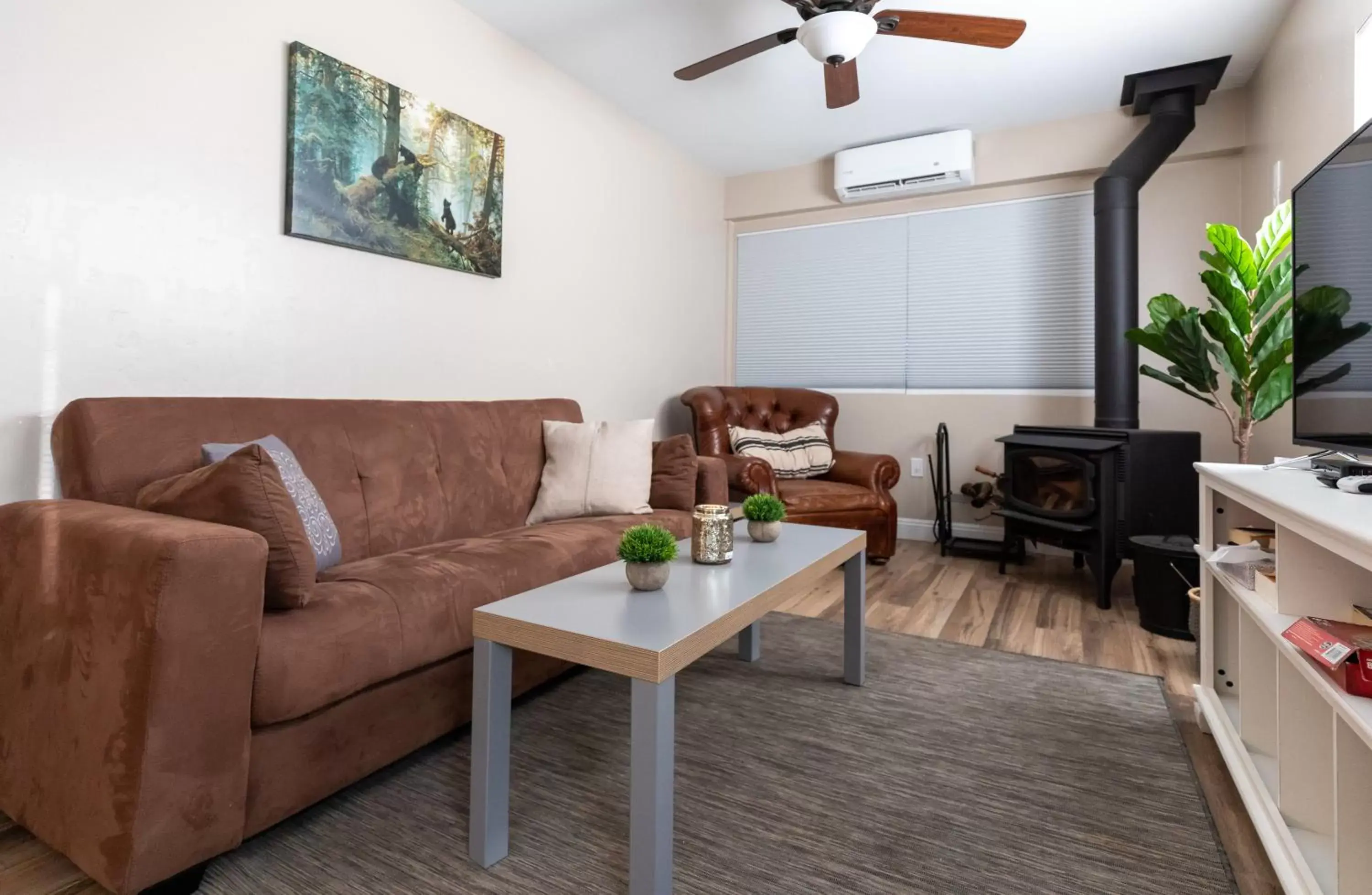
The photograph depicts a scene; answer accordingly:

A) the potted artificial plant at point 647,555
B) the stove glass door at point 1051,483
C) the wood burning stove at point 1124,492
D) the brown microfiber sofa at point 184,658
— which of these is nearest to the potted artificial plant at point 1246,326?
the wood burning stove at point 1124,492

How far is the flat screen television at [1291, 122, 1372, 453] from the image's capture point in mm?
1308

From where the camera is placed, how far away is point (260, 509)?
130cm

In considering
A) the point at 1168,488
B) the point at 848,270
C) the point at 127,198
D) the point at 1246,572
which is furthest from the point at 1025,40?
the point at 127,198

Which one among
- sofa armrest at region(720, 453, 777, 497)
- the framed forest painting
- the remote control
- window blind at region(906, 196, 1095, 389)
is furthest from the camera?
window blind at region(906, 196, 1095, 389)

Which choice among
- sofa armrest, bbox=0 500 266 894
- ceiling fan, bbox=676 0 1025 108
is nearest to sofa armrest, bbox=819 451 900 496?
ceiling fan, bbox=676 0 1025 108

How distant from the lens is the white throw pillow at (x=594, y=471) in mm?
2570

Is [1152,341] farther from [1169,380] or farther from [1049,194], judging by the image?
[1049,194]

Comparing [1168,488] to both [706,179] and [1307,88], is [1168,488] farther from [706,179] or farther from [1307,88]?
[706,179]

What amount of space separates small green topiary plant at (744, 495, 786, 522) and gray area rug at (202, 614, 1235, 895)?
0.53 metres

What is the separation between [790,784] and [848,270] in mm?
3650

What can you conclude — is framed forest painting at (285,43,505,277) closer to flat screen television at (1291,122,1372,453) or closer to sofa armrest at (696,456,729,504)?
sofa armrest at (696,456,729,504)

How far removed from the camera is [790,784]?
1.54 meters

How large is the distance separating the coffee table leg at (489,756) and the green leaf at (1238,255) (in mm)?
2699

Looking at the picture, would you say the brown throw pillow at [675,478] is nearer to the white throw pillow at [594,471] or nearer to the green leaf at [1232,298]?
the white throw pillow at [594,471]
